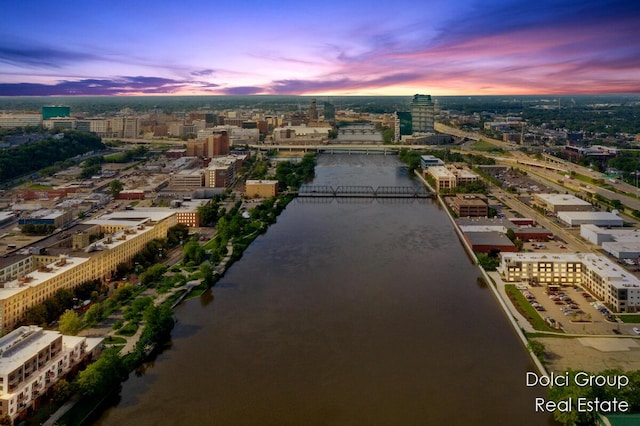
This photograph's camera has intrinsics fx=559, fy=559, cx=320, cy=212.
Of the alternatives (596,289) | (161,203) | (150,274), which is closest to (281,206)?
(161,203)

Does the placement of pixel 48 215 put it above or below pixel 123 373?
above

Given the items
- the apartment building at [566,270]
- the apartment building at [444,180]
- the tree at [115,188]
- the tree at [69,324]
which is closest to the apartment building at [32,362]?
the tree at [69,324]

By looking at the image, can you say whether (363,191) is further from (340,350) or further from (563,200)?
(340,350)

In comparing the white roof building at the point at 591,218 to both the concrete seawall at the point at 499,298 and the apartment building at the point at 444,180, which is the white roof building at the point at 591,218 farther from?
the apartment building at the point at 444,180

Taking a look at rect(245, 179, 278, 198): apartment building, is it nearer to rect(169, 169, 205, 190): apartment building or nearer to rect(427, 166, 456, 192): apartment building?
rect(169, 169, 205, 190): apartment building

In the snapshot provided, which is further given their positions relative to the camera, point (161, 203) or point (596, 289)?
point (161, 203)

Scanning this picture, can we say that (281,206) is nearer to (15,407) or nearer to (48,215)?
(48,215)
